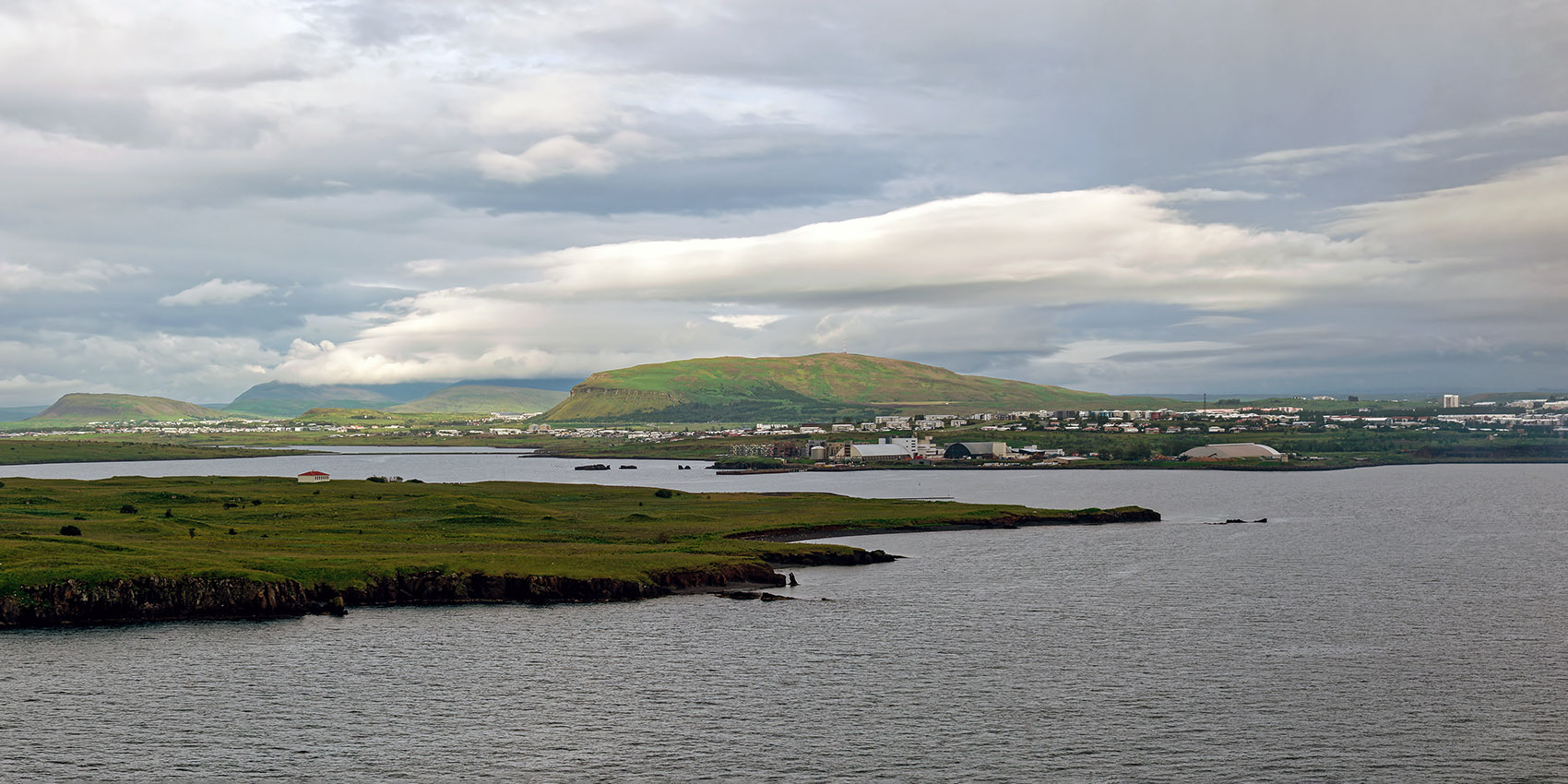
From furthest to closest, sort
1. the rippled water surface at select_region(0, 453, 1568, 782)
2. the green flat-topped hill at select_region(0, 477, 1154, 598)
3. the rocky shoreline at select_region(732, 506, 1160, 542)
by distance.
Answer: the rocky shoreline at select_region(732, 506, 1160, 542) → the green flat-topped hill at select_region(0, 477, 1154, 598) → the rippled water surface at select_region(0, 453, 1568, 782)

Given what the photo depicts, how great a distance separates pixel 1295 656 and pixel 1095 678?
609 inches

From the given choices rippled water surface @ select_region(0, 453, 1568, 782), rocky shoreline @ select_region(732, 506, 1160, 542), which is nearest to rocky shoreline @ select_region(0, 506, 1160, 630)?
rippled water surface @ select_region(0, 453, 1568, 782)

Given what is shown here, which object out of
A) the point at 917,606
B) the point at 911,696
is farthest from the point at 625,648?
the point at 917,606

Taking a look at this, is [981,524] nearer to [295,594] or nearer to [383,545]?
[383,545]

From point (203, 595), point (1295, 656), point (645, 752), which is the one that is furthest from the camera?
point (203, 595)

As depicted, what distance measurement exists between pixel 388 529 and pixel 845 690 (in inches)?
3124

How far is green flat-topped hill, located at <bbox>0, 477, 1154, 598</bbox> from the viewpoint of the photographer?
302 feet

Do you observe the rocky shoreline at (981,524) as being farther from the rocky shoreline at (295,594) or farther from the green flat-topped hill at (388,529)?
the rocky shoreline at (295,594)

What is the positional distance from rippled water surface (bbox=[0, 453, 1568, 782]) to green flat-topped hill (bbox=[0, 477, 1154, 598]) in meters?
8.75

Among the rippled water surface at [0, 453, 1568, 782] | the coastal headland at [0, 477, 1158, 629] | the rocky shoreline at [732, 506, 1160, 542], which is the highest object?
the coastal headland at [0, 477, 1158, 629]

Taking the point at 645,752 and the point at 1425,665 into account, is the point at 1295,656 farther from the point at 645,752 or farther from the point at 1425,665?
the point at 645,752

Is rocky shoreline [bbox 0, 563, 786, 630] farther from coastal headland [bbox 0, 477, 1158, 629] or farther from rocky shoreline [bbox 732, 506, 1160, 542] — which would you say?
rocky shoreline [bbox 732, 506, 1160, 542]

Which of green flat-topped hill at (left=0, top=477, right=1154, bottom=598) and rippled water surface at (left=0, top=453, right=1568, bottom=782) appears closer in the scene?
rippled water surface at (left=0, top=453, right=1568, bottom=782)

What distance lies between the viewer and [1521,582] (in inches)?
4176
